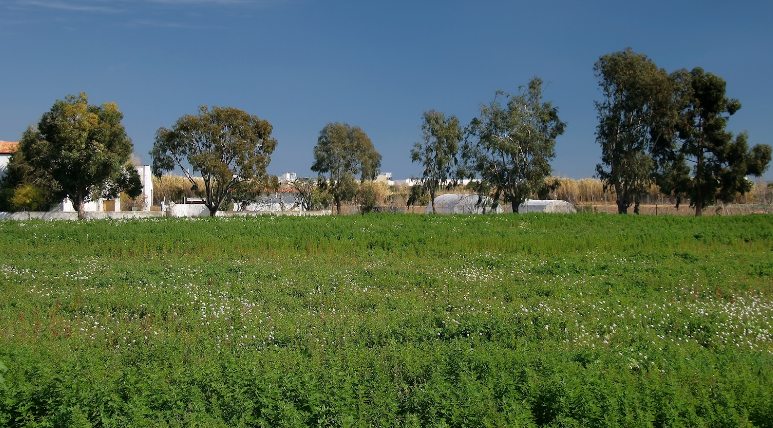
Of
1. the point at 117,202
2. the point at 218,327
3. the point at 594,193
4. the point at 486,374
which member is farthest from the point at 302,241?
the point at 594,193

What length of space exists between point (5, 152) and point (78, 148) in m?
20.4

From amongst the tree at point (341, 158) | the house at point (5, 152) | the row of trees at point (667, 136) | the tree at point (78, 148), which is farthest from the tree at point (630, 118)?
the house at point (5, 152)

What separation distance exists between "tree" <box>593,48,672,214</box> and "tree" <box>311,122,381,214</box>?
23354 millimetres

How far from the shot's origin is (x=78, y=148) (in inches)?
1587

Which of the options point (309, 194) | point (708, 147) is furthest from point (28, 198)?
point (708, 147)

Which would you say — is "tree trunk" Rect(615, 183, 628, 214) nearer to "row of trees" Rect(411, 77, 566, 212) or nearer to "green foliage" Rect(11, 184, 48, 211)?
"row of trees" Rect(411, 77, 566, 212)

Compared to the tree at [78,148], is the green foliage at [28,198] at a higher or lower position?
lower

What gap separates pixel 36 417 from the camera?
5441 mm

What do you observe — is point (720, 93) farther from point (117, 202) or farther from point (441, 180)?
point (117, 202)

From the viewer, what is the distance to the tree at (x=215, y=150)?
45.3 m

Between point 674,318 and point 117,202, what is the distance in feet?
191

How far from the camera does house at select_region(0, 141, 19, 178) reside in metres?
50.8

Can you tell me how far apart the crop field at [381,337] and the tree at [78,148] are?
77.6ft

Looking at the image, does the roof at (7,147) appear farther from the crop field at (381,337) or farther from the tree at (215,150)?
the crop field at (381,337)
